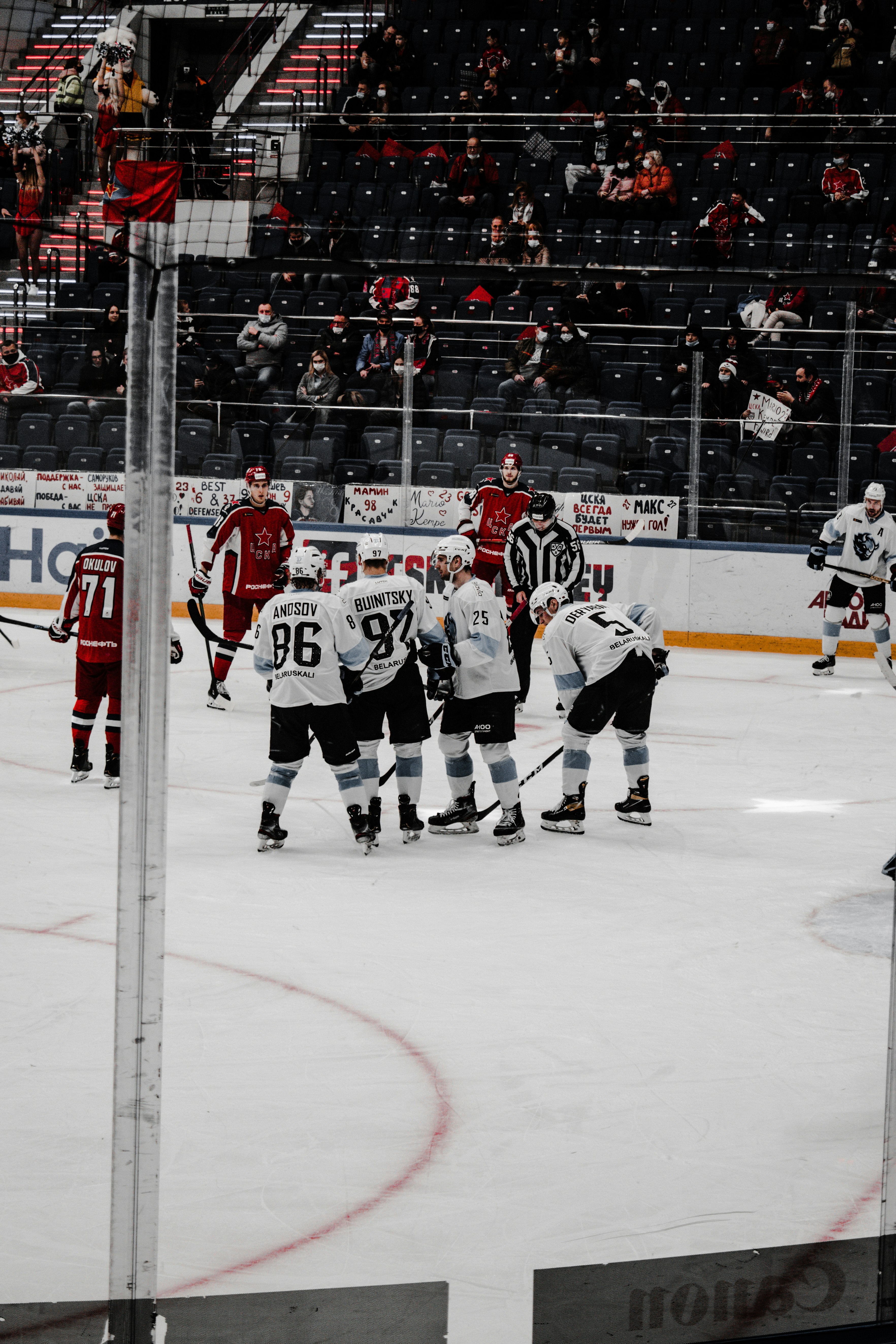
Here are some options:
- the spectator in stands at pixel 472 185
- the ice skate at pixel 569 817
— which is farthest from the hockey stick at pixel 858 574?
the spectator in stands at pixel 472 185

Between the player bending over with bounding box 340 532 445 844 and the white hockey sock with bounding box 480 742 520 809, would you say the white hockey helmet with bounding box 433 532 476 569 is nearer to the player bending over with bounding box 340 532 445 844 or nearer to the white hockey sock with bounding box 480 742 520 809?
the player bending over with bounding box 340 532 445 844

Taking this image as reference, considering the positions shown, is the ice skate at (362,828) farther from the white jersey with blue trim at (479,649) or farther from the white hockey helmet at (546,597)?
the white hockey helmet at (546,597)

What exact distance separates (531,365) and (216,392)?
2757 millimetres

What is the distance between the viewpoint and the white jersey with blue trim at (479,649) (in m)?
6.13

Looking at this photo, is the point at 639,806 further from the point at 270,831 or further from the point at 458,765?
the point at 270,831

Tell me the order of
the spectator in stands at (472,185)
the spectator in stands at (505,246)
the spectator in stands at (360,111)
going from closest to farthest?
the spectator in stands at (505,246)
the spectator in stands at (472,185)
the spectator in stands at (360,111)

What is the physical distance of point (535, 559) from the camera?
8.77 m

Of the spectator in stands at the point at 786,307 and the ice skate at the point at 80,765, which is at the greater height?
the spectator in stands at the point at 786,307

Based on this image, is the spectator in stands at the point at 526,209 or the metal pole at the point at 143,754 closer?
the metal pole at the point at 143,754

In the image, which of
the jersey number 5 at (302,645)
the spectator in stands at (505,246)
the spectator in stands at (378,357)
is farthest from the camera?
the spectator in stands at (505,246)

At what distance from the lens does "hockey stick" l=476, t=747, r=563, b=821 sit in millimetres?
6445

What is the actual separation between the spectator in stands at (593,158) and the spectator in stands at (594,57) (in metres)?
0.97

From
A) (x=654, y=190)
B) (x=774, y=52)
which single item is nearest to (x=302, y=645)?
(x=654, y=190)

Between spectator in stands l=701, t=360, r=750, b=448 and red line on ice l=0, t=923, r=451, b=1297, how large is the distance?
8.24 m
